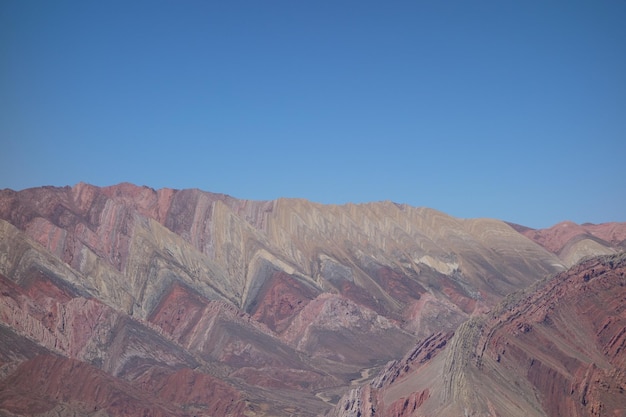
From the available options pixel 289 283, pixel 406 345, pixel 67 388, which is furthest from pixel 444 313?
pixel 67 388

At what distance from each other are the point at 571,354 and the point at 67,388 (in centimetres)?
4021

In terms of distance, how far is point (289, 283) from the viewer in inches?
4825

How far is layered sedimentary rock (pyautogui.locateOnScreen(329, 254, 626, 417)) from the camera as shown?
168ft

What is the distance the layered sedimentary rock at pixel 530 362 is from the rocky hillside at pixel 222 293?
500 centimetres

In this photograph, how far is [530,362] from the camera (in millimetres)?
56969

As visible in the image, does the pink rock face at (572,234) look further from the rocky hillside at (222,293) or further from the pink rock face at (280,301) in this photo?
the pink rock face at (280,301)

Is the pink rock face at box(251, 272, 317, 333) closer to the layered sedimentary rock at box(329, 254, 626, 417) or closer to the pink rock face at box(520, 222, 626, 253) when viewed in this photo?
the layered sedimentary rock at box(329, 254, 626, 417)

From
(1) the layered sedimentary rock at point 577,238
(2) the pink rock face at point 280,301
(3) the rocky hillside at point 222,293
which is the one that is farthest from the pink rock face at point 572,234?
(2) the pink rock face at point 280,301

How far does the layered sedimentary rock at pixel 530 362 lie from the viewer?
168 ft

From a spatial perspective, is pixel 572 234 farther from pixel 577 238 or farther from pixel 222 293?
pixel 222 293

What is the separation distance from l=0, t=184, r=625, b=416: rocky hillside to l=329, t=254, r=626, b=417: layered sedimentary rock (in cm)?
500

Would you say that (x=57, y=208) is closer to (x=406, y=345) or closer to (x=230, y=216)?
(x=230, y=216)

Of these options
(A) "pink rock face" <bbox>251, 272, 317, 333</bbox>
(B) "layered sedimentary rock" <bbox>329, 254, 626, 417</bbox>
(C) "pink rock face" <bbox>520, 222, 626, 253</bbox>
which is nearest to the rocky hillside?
(A) "pink rock face" <bbox>251, 272, 317, 333</bbox>

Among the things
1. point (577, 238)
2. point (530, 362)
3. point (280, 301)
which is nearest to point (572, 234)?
point (577, 238)
